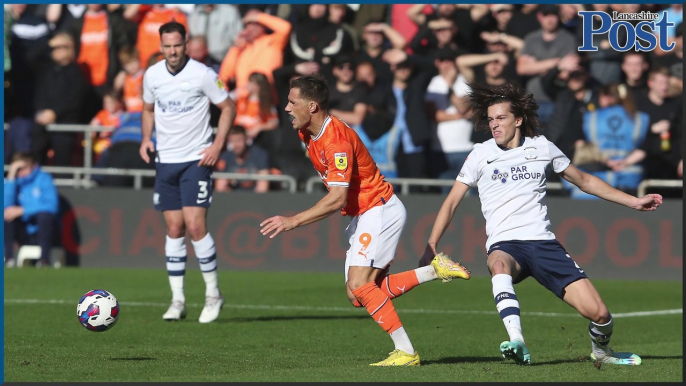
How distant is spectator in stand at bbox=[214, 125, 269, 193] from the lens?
58.8 feet

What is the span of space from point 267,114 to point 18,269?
4.42 meters

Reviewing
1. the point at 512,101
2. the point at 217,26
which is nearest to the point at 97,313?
the point at 512,101

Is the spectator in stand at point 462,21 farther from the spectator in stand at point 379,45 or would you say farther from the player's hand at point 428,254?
the player's hand at point 428,254

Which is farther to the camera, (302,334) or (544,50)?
(544,50)

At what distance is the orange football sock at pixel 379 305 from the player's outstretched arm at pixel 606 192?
5.10 feet

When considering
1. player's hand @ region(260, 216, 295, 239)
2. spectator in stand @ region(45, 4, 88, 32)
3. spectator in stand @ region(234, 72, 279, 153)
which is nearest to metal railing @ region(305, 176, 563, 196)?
spectator in stand @ region(234, 72, 279, 153)

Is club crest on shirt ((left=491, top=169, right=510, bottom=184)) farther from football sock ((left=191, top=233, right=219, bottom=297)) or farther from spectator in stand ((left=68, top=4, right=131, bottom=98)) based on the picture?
spectator in stand ((left=68, top=4, right=131, bottom=98))

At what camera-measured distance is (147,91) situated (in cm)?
1127

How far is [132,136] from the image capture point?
1830cm

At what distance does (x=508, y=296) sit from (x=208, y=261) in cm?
441

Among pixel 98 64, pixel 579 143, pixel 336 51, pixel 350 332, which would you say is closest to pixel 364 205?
pixel 350 332

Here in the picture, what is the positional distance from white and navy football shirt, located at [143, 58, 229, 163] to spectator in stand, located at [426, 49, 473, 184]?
6.88 m

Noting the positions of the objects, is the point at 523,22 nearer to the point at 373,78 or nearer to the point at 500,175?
the point at 373,78

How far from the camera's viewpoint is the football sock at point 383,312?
805cm
